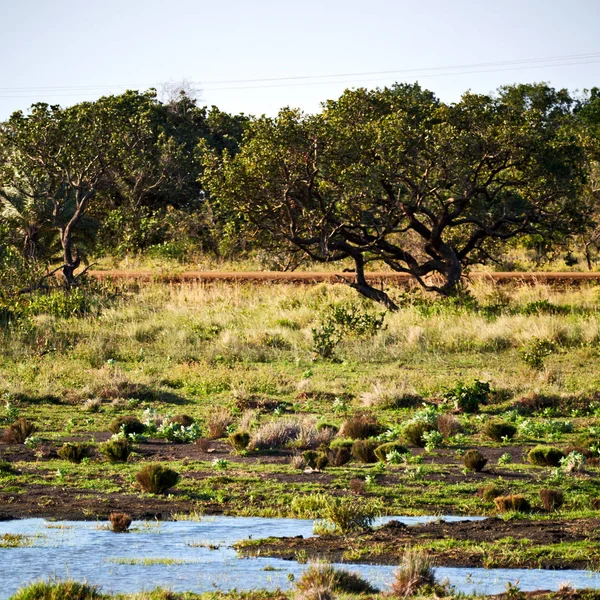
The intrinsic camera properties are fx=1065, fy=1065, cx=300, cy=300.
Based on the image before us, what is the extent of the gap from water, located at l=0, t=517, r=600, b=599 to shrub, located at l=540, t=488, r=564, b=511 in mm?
905

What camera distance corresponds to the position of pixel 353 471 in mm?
10609

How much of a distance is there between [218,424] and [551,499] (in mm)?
5172

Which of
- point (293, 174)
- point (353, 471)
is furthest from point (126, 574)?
point (293, 174)

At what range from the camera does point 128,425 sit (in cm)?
1298

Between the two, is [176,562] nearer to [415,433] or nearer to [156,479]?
[156,479]

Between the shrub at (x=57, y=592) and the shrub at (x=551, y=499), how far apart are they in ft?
13.8

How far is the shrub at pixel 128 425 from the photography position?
12922mm

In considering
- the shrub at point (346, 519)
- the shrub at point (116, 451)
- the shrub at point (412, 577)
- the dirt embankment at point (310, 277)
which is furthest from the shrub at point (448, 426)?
the dirt embankment at point (310, 277)

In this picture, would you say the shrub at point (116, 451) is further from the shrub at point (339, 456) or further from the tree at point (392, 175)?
the tree at point (392, 175)

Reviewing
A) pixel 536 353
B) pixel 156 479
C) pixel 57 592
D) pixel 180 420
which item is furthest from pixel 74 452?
pixel 536 353

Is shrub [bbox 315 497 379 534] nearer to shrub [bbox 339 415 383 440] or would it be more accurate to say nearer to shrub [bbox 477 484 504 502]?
shrub [bbox 477 484 504 502]

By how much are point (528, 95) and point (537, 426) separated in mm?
50798

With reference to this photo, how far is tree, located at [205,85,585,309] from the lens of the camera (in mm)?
23078

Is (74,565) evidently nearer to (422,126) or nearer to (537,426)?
(537,426)
